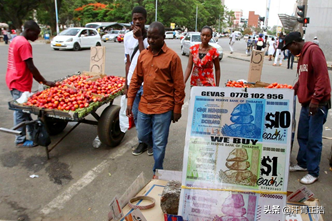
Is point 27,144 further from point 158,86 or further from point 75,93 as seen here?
point 158,86

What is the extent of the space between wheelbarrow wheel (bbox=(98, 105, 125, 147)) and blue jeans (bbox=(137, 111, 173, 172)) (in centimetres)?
124

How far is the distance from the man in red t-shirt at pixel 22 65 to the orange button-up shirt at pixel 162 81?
7.22 ft

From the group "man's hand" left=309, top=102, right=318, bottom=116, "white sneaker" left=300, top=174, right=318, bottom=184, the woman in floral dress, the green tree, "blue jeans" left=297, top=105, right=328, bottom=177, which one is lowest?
"white sneaker" left=300, top=174, right=318, bottom=184

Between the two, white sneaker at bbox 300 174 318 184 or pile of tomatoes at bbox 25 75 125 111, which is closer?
white sneaker at bbox 300 174 318 184

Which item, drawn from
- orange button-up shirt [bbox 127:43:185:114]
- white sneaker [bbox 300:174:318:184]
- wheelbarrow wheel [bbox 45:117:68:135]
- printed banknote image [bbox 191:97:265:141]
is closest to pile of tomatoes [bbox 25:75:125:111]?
wheelbarrow wheel [bbox 45:117:68:135]

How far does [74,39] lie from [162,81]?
64.1 feet

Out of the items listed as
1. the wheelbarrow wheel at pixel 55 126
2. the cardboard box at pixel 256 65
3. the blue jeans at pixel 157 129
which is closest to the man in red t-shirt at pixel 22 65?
the wheelbarrow wheel at pixel 55 126

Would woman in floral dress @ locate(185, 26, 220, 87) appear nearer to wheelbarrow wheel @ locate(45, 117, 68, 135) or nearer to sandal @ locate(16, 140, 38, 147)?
wheelbarrow wheel @ locate(45, 117, 68, 135)

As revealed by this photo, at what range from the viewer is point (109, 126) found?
4.59 metres

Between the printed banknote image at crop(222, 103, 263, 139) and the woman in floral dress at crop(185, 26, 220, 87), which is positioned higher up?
the woman in floral dress at crop(185, 26, 220, 87)

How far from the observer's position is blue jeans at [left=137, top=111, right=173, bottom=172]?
130 inches

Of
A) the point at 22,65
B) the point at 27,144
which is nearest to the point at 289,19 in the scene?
the point at 22,65

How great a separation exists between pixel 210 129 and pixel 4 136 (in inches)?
182

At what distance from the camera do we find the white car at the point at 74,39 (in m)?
20.6
